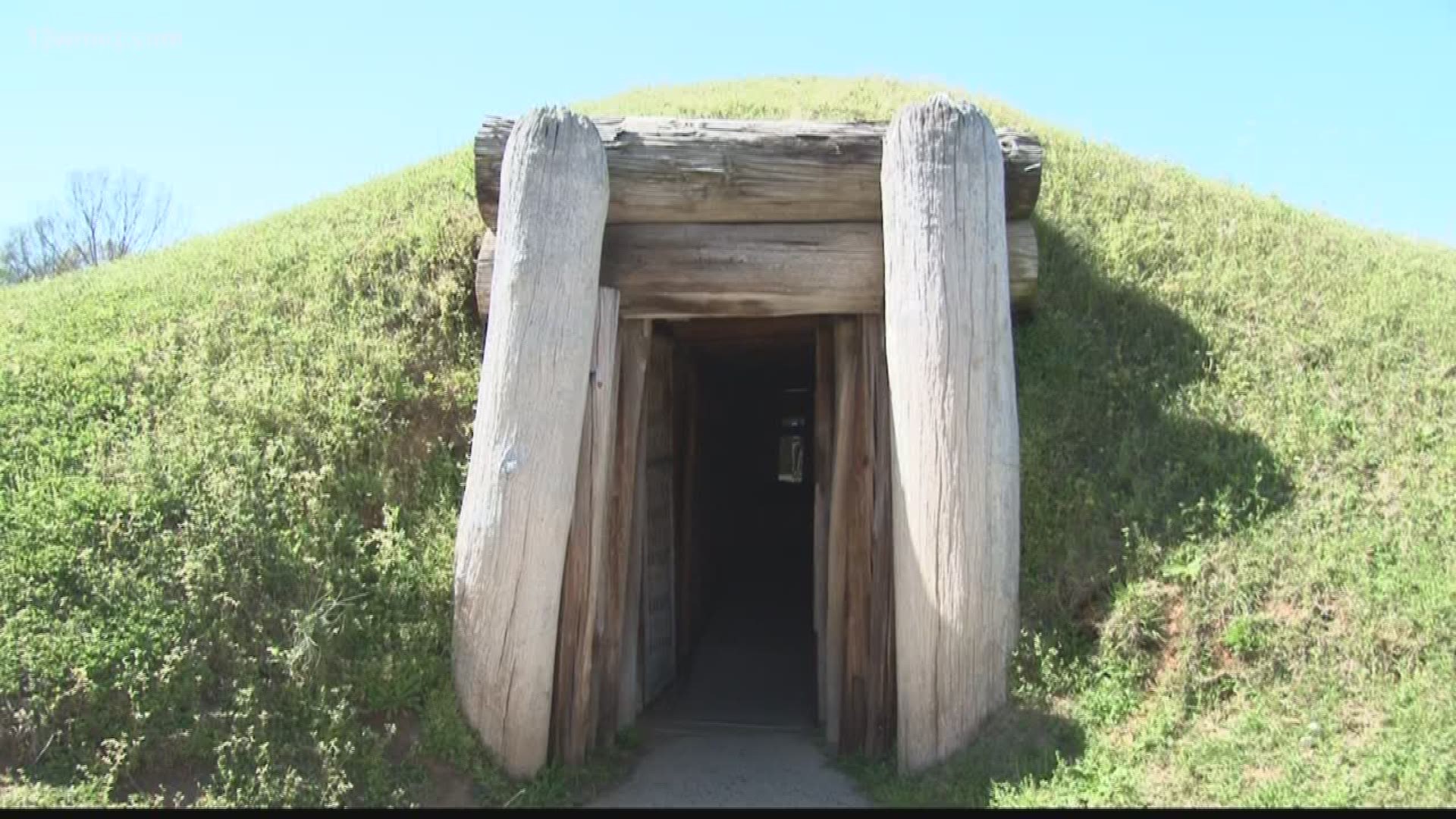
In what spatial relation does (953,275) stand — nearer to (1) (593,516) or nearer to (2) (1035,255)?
(2) (1035,255)

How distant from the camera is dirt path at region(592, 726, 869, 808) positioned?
6273mm

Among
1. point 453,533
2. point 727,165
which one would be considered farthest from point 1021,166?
point 453,533

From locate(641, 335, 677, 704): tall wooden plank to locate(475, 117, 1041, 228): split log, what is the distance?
64.6 inches

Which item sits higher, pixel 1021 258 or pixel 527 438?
pixel 1021 258

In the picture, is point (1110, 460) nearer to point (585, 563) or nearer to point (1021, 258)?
point (1021, 258)

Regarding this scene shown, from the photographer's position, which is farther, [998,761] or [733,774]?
[733,774]

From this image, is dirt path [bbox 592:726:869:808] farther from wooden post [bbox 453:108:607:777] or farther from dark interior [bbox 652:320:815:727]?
wooden post [bbox 453:108:607:777]

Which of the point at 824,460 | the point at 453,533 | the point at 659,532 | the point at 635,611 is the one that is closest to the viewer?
the point at 453,533

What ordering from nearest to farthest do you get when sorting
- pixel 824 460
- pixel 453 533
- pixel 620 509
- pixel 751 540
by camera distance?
pixel 453 533 < pixel 620 509 < pixel 824 460 < pixel 751 540

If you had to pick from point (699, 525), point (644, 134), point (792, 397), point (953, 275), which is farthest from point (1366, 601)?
point (792, 397)

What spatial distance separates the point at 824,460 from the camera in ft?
26.1

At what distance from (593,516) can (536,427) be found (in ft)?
3.16

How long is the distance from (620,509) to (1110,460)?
3192mm

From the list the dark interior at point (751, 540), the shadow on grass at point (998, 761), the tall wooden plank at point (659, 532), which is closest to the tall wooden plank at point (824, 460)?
the dark interior at point (751, 540)
